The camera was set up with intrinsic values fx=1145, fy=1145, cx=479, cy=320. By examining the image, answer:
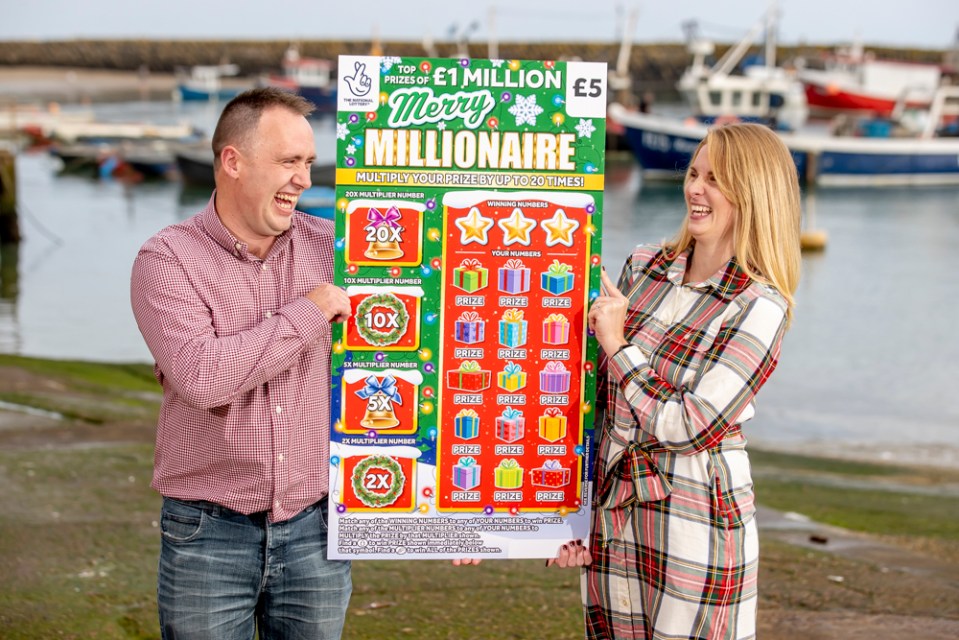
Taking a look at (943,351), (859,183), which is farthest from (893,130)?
(943,351)

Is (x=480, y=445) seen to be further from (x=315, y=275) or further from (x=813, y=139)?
(x=813, y=139)

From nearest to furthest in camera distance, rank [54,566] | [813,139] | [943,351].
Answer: [54,566] < [943,351] < [813,139]

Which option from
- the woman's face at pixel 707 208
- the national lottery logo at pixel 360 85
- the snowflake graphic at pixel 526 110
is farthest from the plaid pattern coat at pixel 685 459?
the national lottery logo at pixel 360 85

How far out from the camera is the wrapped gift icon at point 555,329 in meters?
3.12

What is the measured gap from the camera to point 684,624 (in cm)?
297

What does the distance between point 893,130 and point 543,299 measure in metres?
50.4

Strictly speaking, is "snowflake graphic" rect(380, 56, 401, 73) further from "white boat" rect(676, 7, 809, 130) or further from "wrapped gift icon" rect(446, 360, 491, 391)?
"white boat" rect(676, 7, 809, 130)

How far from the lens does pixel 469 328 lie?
3123mm

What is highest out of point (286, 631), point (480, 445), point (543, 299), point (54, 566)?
point (543, 299)

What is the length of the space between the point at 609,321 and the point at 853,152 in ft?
154

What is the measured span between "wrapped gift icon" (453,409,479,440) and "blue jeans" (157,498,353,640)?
1.46 ft

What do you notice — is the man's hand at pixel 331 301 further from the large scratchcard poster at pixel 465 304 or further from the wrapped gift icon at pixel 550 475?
the wrapped gift icon at pixel 550 475

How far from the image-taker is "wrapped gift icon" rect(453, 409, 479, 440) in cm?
315

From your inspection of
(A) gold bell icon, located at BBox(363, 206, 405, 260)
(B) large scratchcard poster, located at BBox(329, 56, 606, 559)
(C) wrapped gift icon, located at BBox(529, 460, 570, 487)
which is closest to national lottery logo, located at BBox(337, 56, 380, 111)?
(B) large scratchcard poster, located at BBox(329, 56, 606, 559)
